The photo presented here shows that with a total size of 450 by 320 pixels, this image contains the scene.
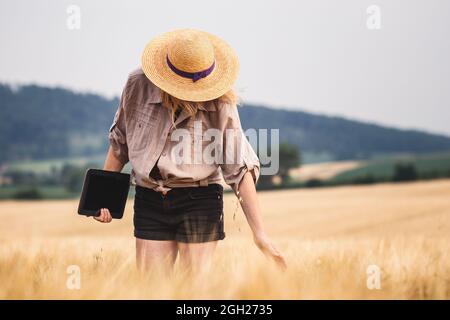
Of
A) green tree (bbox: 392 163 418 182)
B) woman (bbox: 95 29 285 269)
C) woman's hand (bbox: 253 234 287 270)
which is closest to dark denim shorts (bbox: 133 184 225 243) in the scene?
woman (bbox: 95 29 285 269)

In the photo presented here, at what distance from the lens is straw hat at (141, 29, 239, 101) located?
3400mm

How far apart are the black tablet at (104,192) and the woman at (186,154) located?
170 millimetres

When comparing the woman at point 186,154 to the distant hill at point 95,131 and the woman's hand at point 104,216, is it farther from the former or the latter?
the distant hill at point 95,131

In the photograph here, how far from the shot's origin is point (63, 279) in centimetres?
332

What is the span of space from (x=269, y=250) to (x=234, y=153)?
58 centimetres

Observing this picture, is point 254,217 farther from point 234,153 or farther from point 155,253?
point 155,253

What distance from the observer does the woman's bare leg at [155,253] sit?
3502 mm

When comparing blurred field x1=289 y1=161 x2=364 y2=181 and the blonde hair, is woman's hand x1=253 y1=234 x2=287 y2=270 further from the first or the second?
blurred field x1=289 y1=161 x2=364 y2=181

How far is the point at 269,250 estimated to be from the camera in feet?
10.9

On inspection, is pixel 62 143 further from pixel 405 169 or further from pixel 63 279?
pixel 63 279

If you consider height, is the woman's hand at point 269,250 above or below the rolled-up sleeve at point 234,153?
below

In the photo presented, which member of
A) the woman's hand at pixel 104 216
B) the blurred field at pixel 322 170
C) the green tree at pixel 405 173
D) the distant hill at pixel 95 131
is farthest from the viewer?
the distant hill at pixel 95 131

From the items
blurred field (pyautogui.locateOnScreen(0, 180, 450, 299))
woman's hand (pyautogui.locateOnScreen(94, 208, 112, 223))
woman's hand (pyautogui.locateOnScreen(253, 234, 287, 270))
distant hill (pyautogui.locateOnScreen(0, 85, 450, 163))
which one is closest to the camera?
blurred field (pyautogui.locateOnScreen(0, 180, 450, 299))

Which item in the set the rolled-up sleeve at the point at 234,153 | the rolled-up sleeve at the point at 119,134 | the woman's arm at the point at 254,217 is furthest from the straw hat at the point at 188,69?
the woman's arm at the point at 254,217
